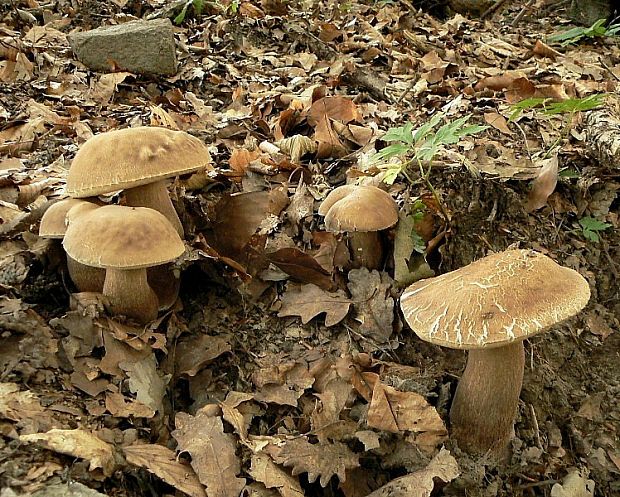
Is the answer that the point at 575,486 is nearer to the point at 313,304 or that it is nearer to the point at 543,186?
the point at 313,304

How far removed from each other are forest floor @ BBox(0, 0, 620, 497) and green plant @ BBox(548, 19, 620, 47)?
1.91 m

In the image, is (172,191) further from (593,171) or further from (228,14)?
(228,14)

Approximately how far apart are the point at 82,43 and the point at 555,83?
4.63 meters

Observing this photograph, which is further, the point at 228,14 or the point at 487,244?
the point at 228,14

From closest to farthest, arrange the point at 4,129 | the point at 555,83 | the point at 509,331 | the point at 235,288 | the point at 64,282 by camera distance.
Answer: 1. the point at 509,331
2. the point at 64,282
3. the point at 235,288
4. the point at 4,129
5. the point at 555,83

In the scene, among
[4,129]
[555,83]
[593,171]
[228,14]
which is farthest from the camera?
[228,14]


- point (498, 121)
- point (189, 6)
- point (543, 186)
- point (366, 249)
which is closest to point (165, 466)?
point (366, 249)

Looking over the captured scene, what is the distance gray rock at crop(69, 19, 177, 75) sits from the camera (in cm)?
541

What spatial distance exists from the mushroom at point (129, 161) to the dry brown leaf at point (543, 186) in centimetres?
207

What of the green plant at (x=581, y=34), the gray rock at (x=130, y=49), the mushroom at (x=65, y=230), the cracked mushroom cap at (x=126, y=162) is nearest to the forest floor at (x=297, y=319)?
the mushroom at (x=65, y=230)

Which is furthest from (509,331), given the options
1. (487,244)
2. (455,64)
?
(455,64)

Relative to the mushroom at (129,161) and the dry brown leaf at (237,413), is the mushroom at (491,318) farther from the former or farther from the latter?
the mushroom at (129,161)

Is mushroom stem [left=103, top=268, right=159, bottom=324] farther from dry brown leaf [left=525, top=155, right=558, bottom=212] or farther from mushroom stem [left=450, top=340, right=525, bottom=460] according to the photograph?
dry brown leaf [left=525, top=155, right=558, bottom=212]

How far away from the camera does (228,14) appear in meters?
6.87
